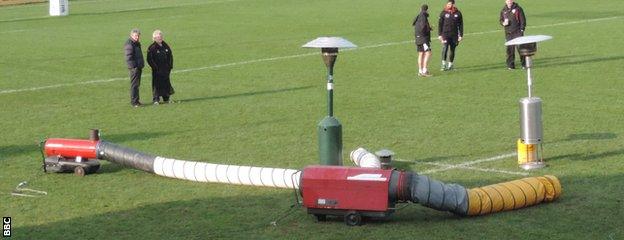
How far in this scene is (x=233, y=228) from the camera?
14273 millimetres

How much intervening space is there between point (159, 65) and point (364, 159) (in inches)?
385

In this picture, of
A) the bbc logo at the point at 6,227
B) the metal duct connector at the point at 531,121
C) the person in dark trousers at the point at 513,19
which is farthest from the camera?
the person in dark trousers at the point at 513,19

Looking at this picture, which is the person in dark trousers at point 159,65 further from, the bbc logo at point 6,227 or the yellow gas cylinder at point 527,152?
the bbc logo at point 6,227

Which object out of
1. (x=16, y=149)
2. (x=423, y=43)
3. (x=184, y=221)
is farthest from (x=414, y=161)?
(x=423, y=43)

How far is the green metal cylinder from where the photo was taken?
1695cm

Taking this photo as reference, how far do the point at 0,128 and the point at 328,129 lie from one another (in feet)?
28.7

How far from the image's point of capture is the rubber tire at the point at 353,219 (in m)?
14.2

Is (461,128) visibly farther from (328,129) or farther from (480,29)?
(480,29)

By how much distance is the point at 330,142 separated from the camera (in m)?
17.0

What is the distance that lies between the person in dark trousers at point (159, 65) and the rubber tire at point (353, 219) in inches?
479

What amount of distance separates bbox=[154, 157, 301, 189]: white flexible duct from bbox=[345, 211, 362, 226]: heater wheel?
1.44m

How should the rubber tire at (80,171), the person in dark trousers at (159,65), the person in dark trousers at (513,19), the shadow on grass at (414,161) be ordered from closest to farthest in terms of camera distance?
1. the rubber tire at (80,171)
2. the shadow on grass at (414,161)
3. the person in dark trousers at (159,65)
4. the person in dark trousers at (513,19)

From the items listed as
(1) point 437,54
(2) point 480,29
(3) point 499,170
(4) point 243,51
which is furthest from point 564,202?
(2) point 480,29

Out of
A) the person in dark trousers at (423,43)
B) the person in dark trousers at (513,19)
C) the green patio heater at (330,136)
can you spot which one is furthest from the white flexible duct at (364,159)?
the person in dark trousers at (513,19)
